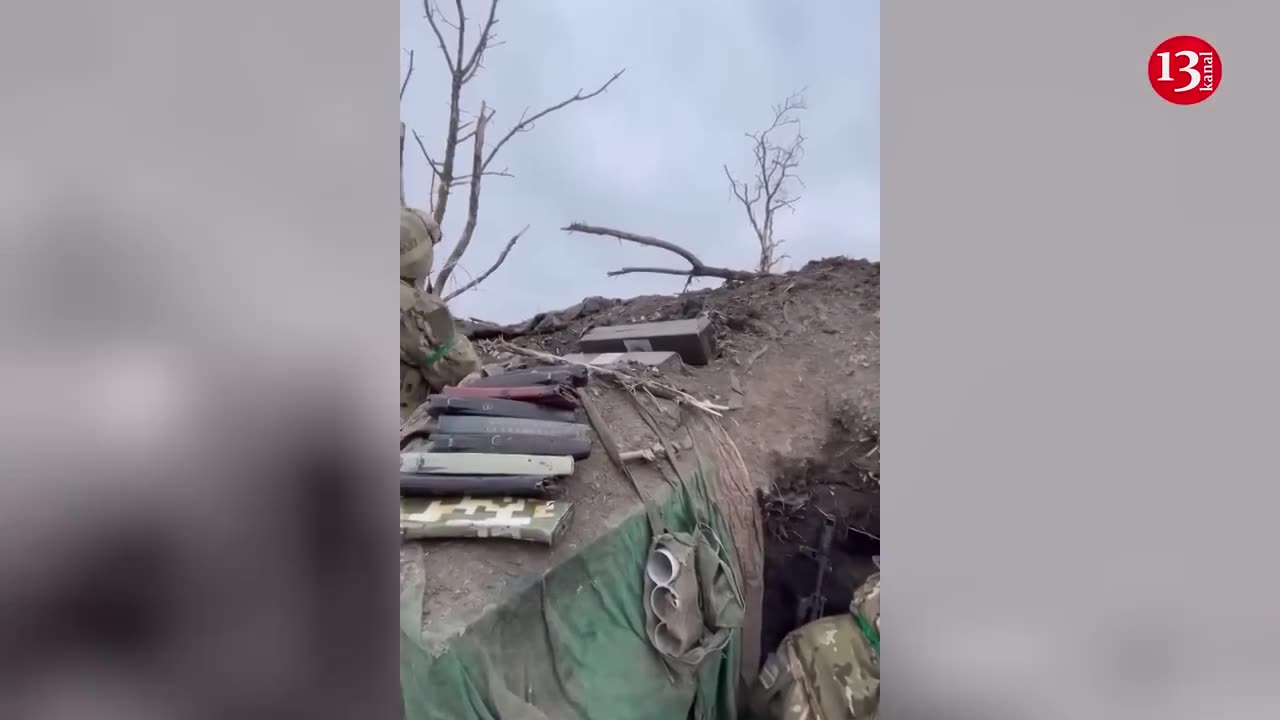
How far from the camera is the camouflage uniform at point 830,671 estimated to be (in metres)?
2.32

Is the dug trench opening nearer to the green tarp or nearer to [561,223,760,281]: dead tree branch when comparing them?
the green tarp

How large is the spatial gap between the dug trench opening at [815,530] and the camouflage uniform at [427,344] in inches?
88.7

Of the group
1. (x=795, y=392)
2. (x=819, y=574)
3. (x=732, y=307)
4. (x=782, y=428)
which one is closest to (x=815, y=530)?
(x=819, y=574)

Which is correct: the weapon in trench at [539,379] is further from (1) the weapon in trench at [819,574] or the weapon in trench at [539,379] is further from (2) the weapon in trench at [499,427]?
(1) the weapon in trench at [819,574]

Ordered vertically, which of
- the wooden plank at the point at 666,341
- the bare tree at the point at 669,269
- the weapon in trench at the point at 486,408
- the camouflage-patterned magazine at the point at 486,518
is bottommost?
the camouflage-patterned magazine at the point at 486,518

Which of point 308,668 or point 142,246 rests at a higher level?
point 142,246
